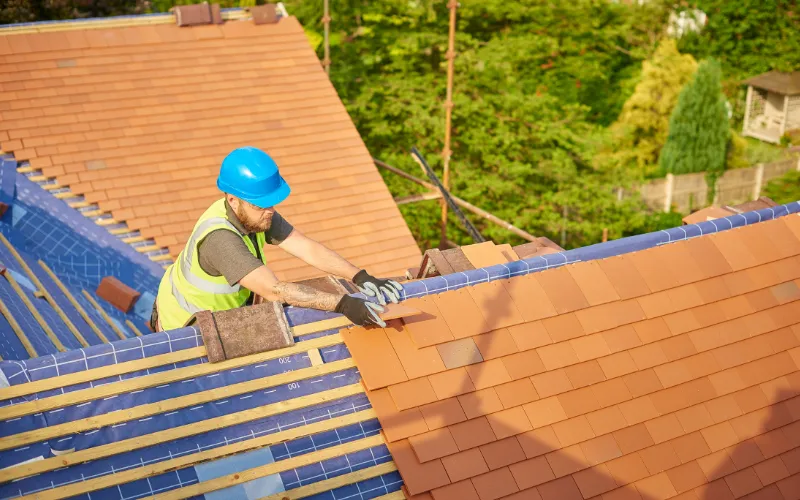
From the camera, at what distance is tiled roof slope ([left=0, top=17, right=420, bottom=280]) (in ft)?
35.8

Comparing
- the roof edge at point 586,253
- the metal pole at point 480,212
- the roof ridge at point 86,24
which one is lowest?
the metal pole at point 480,212

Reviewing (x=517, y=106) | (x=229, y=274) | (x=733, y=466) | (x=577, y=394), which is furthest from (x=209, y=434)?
(x=517, y=106)

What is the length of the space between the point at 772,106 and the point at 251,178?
28825mm

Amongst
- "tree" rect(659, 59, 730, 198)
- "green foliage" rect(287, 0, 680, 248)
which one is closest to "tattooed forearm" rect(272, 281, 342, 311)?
"green foliage" rect(287, 0, 680, 248)

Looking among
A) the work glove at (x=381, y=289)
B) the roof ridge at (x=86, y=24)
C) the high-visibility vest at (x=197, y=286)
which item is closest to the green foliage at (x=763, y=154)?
the roof ridge at (x=86, y=24)

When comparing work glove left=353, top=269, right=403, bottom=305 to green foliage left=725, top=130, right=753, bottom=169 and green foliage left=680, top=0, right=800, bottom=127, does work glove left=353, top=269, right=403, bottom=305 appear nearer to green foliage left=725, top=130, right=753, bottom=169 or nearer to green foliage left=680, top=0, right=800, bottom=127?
green foliage left=725, top=130, right=753, bottom=169

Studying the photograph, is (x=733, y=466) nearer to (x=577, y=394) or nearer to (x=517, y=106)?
(x=577, y=394)

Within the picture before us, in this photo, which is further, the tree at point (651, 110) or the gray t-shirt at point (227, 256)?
the tree at point (651, 110)

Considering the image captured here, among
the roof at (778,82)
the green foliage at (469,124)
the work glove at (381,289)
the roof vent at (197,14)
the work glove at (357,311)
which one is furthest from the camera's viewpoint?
the roof at (778,82)

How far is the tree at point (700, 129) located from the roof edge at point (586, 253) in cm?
1739

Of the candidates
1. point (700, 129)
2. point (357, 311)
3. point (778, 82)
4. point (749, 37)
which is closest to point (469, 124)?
point (700, 129)

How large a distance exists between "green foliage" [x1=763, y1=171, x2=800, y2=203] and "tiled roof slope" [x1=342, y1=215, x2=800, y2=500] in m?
17.0

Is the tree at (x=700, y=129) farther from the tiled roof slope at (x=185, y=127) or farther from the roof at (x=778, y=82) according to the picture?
the tiled roof slope at (x=185, y=127)

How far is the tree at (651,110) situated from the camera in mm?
25031
